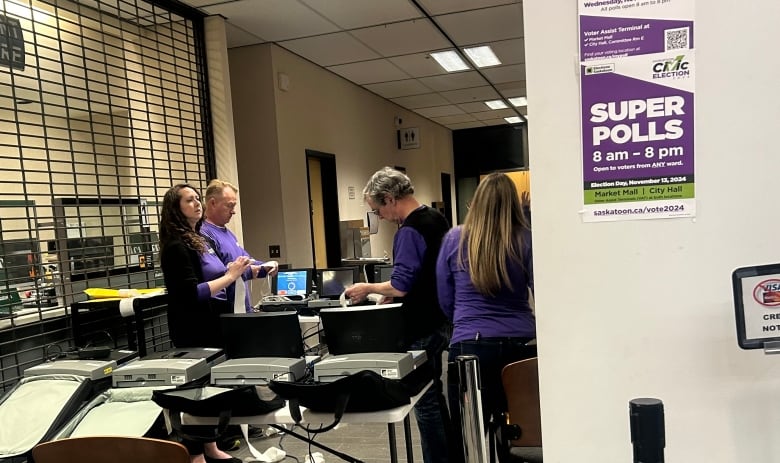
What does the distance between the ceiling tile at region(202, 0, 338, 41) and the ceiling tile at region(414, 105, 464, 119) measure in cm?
404

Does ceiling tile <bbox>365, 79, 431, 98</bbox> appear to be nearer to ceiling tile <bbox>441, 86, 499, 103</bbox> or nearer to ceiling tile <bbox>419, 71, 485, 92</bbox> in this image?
ceiling tile <bbox>419, 71, 485, 92</bbox>

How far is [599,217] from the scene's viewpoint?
827 millimetres

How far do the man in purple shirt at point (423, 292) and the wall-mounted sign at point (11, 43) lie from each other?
2.18 meters

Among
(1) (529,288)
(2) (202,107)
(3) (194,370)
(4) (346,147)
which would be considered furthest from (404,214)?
(4) (346,147)

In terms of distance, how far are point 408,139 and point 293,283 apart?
475 cm

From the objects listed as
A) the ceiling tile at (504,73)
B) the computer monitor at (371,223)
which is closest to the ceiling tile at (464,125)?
the ceiling tile at (504,73)

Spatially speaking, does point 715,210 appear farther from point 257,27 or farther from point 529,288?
point 257,27

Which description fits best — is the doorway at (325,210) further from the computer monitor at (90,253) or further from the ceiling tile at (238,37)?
the computer monitor at (90,253)

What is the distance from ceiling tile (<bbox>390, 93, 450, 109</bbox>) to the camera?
7.54 m

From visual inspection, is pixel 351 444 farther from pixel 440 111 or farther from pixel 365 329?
pixel 440 111

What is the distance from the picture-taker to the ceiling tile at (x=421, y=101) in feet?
24.7

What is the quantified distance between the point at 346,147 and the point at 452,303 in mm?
4505

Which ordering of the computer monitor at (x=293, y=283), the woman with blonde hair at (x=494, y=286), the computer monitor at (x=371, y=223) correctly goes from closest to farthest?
the woman with blonde hair at (x=494, y=286)
the computer monitor at (x=293, y=283)
the computer monitor at (x=371, y=223)

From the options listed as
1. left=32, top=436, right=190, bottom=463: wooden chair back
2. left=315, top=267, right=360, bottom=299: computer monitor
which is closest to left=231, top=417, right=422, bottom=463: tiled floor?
left=315, top=267, right=360, bottom=299: computer monitor
